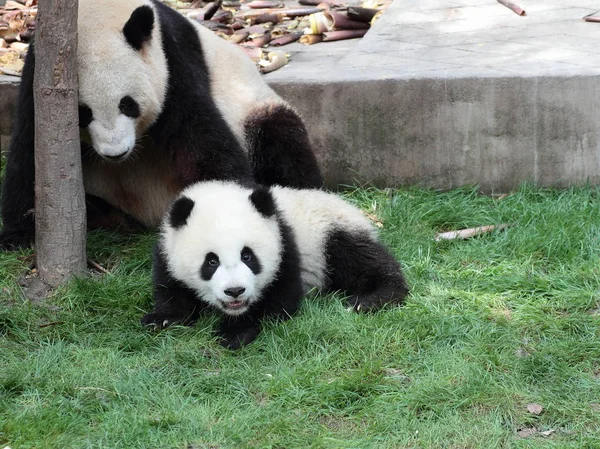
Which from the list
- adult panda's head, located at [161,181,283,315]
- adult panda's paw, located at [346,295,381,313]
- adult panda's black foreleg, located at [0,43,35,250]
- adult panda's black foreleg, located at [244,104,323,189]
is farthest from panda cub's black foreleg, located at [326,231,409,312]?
adult panda's black foreleg, located at [0,43,35,250]

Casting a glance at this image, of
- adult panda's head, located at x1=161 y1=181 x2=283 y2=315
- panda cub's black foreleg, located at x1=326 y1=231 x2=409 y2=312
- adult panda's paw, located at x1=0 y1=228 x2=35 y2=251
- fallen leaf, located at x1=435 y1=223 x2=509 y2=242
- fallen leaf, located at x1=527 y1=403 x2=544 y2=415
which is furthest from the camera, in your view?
fallen leaf, located at x1=435 y1=223 x2=509 y2=242

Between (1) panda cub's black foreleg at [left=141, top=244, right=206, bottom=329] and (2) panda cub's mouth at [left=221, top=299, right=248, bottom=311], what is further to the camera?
(1) panda cub's black foreleg at [left=141, top=244, right=206, bottom=329]

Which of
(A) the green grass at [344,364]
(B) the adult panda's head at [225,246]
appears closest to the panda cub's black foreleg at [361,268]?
(A) the green grass at [344,364]

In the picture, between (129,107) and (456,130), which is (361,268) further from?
(456,130)

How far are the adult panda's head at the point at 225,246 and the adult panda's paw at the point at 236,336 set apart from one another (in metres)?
0.12

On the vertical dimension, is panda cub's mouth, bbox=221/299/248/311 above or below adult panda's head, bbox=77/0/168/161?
below

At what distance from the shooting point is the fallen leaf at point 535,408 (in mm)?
4230

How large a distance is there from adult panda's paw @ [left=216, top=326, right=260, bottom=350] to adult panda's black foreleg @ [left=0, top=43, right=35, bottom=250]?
71.0 inches

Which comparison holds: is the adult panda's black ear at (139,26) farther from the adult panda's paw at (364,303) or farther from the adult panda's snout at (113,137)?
the adult panda's paw at (364,303)

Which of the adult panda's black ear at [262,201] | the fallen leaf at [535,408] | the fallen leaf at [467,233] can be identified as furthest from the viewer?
the fallen leaf at [467,233]

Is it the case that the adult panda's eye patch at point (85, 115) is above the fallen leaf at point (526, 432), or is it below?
above

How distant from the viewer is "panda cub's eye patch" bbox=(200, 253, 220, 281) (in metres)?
4.92

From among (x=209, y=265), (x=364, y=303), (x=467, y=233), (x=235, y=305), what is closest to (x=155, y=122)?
(x=209, y=265)

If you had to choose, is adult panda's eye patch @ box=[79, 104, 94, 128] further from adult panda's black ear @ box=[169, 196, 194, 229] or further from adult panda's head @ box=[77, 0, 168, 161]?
adult panda's black ear @ box=[169, 196, 194, 229]
